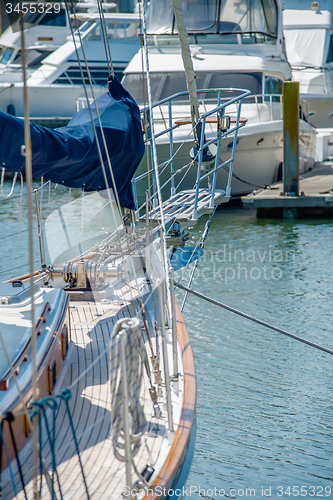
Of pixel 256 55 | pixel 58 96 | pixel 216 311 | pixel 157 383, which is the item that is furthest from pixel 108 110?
pixel 58 96

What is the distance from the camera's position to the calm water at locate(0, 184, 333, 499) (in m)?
3.66

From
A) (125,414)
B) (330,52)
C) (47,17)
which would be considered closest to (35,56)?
(47,17)

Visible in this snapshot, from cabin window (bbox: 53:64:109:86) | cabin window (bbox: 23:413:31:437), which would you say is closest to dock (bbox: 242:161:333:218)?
cabin window (bbox: 23:413:31:437)

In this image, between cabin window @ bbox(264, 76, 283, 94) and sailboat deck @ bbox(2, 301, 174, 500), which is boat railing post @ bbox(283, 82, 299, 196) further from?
sailboat deck @ bbox(2, 301, 174, 500)

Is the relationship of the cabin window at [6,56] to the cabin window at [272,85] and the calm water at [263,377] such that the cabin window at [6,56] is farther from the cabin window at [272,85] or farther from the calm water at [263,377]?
the calm water at [263,377]

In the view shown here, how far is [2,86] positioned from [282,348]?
49.6ft

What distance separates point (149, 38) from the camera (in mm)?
12148

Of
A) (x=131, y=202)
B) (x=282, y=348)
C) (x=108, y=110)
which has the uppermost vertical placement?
(x=108, y=110)

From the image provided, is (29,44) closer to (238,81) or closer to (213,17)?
(213,17)

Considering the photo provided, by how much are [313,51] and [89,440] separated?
19.5m

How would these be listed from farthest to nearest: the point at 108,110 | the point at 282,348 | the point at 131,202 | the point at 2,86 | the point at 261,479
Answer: the point at 2,86 < the point at 282,348 < the point at 131,202 < the point at 108,110 < the point at 261,479

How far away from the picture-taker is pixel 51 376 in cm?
296

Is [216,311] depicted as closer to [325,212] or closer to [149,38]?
[325,212]

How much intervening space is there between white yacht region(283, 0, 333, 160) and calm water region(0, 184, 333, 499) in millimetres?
11340
